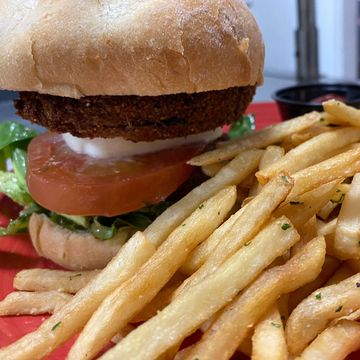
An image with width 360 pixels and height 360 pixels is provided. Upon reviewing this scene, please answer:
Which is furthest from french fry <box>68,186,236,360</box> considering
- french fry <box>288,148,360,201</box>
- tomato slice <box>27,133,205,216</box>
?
tomato slice <box>27,133,205,216</box>

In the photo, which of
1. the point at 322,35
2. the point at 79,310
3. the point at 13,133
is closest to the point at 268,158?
the point at 79,310

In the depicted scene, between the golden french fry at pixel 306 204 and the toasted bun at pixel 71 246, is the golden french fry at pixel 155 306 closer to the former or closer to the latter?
the golden french fry at pixel 306 204

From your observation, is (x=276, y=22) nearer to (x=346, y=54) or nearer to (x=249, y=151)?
(x=346, y=54)

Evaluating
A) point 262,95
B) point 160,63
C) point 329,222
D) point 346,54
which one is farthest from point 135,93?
point 346,54

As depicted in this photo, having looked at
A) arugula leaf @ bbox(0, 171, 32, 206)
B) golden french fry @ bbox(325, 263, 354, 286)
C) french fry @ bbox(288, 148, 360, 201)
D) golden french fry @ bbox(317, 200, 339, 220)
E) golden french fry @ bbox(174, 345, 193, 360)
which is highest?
french fry @ bbox(288, 148, 360, 201)

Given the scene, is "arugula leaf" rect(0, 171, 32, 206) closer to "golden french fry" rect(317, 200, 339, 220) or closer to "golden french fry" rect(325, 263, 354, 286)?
"golden french fry" rect(317, 200, 339, 220)

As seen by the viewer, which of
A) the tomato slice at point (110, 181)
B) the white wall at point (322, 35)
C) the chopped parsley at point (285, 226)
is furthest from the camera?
the white wall at point (322, 35)

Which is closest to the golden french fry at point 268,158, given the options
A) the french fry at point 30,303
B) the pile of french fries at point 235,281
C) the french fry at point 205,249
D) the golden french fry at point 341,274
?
the pile of french fries at point 235,281
